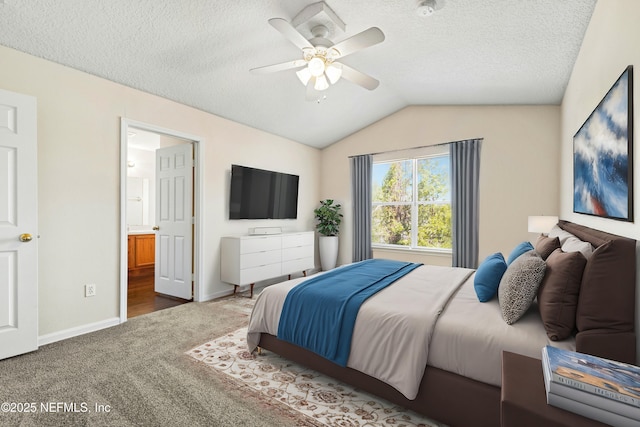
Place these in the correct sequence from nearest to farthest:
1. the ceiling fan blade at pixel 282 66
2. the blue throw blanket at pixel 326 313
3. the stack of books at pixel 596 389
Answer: the stack of books at pixel 596 389, the blue throw blanket at pixel 326 313, the ceiling fan blade at pixel 282 66

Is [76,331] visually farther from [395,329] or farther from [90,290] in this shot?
[395,329]

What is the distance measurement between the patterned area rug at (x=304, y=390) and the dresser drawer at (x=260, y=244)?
1.54 meters

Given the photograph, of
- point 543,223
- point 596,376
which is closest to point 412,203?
point 543,223

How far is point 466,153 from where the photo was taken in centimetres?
430

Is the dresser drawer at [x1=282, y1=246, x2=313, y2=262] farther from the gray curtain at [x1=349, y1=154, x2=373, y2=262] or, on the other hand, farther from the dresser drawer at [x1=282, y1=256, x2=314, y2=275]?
the gray curtain at [x1=349, y1=154, x2=373, y2=262]

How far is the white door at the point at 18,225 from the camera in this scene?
2291 millimetres

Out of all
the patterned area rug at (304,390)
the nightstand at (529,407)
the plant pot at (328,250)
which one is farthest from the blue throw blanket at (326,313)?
the plant pot at (328,250)

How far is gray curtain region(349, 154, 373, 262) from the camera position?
5.29 meters

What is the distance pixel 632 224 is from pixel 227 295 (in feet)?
13.4

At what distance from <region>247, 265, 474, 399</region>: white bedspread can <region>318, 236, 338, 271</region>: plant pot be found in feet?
10.3

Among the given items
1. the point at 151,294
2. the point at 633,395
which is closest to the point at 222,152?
the point at 151,294

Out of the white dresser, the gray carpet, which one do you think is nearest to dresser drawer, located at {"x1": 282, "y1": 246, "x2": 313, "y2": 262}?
the white dresser

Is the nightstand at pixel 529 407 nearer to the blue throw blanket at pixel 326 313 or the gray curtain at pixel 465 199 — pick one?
the blue throw blanket at pixel 326 313

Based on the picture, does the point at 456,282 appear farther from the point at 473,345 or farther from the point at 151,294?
the point at 151,294
